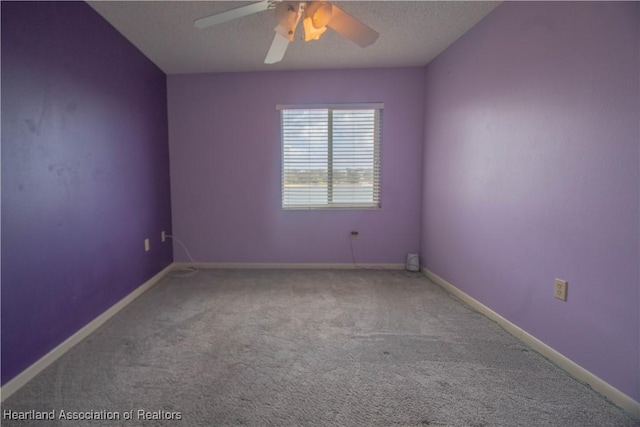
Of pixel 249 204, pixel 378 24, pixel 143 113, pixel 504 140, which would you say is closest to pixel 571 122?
pixel 504 140

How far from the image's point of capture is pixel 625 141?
1.36 m

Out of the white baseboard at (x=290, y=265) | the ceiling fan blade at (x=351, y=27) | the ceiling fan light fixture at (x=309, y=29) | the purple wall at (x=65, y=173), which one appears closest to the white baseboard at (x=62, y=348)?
the purple wall at (x=65, y=173)

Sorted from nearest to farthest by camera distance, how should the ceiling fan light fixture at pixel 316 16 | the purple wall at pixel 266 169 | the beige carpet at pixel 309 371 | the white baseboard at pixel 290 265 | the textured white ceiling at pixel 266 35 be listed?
the beige carpet at pixel 309 371
the ceiling fan light fixture at pixel 316 16
the textured white ceiling at pixel 266 35
the purple wall at pixel 266 169
the white baseboard at pixel 290 265

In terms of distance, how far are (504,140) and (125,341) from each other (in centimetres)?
304

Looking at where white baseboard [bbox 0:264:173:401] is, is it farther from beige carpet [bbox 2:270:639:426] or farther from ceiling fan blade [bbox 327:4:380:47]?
ceiling fan blade [bbox 327:4:380:47]

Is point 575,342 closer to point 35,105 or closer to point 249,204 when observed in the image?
point 249,204

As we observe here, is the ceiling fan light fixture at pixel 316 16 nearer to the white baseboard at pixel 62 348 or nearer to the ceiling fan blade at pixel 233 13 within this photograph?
the ceiling fan blade at pixel 233 13

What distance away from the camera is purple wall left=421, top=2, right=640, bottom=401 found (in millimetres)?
1371

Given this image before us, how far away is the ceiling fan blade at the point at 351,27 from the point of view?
5.12ft

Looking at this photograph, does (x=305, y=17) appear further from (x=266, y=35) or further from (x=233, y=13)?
(x=266, y=35)

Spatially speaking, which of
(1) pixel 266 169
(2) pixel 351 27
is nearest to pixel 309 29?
(2) pixel 351 27

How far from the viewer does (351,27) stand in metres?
1.64

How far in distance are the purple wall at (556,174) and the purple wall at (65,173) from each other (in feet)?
9.87

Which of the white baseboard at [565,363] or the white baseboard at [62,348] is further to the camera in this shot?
the white baseboard at [62,348]
